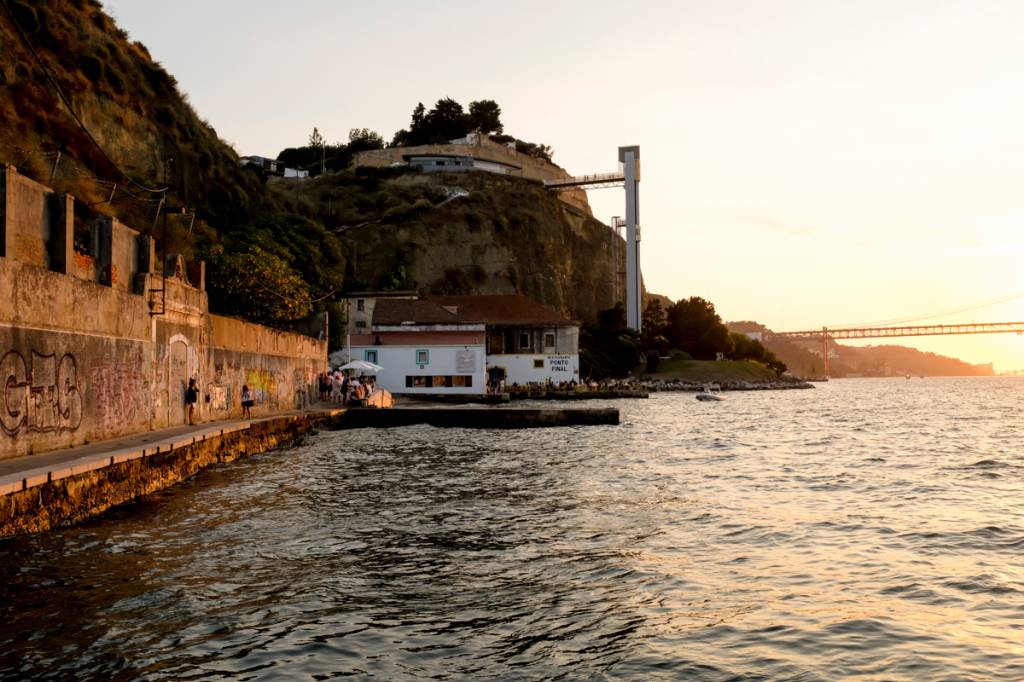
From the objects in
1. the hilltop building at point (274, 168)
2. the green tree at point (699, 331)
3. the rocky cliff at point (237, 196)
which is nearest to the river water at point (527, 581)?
the rocky cliff at point (237, 196)

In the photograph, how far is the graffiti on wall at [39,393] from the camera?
15.7m

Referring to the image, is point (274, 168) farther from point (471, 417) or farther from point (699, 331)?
point (471, 417)

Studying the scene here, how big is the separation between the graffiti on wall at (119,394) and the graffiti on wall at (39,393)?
114 cm

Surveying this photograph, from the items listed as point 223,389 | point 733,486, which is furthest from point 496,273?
point 733,486

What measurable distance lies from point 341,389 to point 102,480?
33695 millimetres

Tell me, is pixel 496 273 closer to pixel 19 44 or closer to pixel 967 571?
pixel 19 44

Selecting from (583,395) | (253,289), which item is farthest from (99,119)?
(583,395)

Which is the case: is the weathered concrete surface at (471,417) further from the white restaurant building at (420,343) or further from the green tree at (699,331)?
the green tree at (699,331)

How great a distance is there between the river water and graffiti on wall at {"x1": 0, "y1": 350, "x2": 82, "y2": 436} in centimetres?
262

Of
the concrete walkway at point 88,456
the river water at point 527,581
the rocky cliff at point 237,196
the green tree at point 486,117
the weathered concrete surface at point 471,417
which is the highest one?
the green tree at point 486,117

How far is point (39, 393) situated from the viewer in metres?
16.9

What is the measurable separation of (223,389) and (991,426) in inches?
1691

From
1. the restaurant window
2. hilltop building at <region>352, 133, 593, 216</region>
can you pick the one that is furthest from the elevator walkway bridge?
the restaurant window

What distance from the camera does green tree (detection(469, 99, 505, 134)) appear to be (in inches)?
6592
